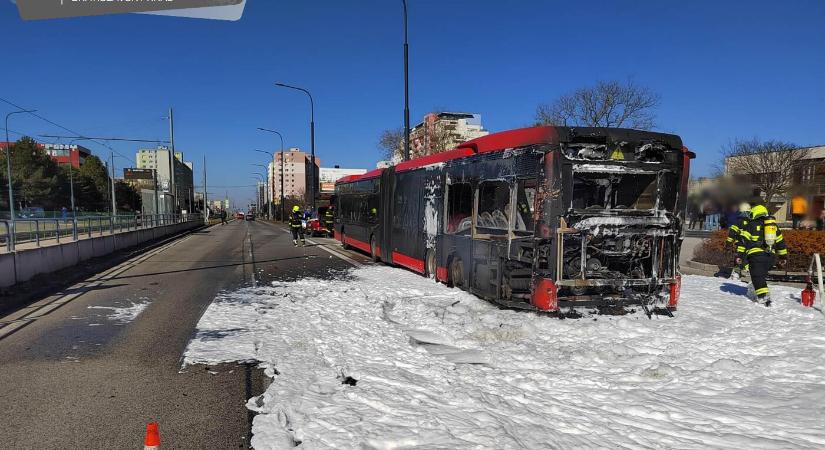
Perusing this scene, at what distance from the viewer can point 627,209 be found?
7.21 m

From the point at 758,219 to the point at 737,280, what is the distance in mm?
Result: 3540

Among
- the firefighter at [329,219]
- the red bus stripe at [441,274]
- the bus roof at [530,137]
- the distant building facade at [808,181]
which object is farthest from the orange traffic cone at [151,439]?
the firefighter at [329,219]

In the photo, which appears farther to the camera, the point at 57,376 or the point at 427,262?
the point at 427,262

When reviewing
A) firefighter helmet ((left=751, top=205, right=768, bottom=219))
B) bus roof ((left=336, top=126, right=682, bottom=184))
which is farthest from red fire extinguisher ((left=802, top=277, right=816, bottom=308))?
bus roof ((left=336, top=126, right=682, bottom=184))

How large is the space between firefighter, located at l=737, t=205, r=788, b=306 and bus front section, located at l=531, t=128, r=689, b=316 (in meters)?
1.86

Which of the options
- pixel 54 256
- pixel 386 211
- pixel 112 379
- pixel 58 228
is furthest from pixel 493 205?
pixel 58 228

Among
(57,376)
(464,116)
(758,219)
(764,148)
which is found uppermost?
(464,116)

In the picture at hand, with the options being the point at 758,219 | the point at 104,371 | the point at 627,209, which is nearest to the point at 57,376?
the point at 104,371

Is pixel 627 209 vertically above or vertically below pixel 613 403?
above

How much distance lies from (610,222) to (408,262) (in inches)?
268

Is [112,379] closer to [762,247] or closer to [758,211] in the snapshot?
[762,247]

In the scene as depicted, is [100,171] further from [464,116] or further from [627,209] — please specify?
[627,209]

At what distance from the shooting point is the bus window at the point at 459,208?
30.2 feet

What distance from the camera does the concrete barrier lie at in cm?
1038
